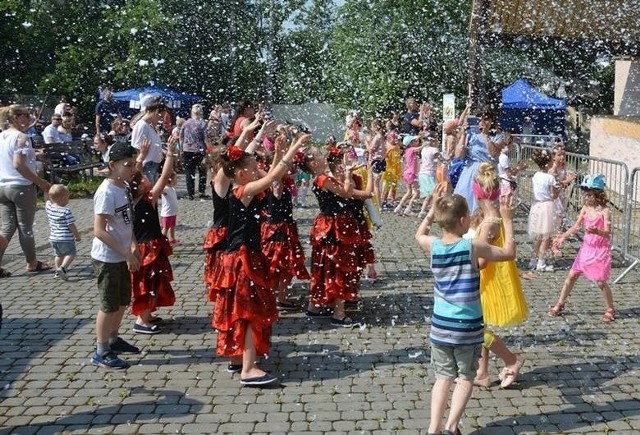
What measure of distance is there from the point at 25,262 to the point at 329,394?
5.75 m

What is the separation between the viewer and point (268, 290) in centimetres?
521

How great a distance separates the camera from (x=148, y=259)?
623cm

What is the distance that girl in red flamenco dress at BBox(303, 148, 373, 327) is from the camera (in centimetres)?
648

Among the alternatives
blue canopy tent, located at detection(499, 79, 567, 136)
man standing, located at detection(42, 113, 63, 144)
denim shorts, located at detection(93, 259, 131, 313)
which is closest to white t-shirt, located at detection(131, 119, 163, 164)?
denim shorts, located at detection(93, 259, 131, 313)

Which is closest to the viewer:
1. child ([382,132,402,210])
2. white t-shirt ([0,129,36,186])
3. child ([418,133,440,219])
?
white t-shirt ([0,129,36,186])

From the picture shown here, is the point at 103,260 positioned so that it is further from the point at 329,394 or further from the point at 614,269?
the point at 614,269

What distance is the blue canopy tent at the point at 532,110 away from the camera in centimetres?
2694

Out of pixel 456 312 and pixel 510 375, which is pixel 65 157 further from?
pixel 456 312

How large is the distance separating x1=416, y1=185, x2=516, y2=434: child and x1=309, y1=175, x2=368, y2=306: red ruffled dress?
2.32 metres

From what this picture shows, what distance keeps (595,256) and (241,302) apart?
140 inches

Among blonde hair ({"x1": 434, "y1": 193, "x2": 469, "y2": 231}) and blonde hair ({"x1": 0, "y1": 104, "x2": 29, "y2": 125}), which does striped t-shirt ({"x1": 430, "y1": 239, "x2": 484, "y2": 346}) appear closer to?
blonde hair ({"x1": 434, "y1": 193, "x2": 469, "y2": 231})

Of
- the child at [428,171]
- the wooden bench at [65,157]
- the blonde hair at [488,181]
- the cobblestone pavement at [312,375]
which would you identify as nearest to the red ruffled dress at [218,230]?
the cobblestone pavement at [312,375]

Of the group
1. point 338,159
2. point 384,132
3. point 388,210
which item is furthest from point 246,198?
point 384,132

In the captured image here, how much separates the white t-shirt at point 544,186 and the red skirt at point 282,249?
11.6 ft
